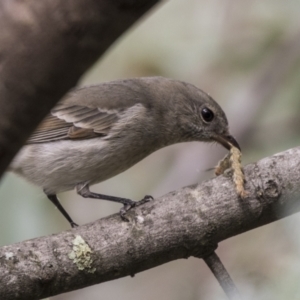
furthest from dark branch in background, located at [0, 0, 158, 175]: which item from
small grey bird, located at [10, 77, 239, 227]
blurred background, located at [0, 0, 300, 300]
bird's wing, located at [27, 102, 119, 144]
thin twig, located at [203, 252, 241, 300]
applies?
bird's wing, located at [27, 102, 119, 144]

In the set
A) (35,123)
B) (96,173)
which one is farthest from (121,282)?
(35,123)

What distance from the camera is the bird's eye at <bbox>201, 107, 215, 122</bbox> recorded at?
4488mm

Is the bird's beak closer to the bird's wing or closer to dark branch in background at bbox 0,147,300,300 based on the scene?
the bird's wing

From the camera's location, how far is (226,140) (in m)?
4.38

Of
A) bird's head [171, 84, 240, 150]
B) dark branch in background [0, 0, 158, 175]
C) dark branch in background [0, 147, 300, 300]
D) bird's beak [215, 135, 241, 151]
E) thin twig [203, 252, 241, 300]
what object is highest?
dark branch in background [0, 0, 158, 175]

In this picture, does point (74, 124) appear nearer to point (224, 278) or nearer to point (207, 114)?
point (207, 114)

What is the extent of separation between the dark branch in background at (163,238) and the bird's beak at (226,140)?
1.65 m

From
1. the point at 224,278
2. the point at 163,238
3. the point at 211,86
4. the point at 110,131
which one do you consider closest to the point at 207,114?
the point at 110,131

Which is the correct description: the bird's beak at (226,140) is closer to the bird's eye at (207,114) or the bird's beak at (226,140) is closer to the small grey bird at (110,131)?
the small grey bird at (110,131)

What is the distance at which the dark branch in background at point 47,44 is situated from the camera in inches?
37.2

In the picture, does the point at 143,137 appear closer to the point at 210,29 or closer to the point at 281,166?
the point at 210,29

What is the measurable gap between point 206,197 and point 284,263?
1.38 ft

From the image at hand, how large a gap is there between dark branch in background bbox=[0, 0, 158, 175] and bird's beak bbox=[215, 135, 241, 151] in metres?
3.33

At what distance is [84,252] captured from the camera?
2.48 m
